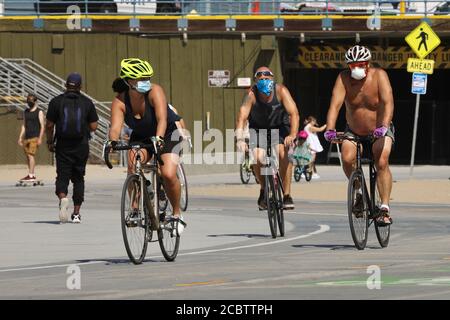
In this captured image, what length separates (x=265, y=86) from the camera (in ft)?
56.6

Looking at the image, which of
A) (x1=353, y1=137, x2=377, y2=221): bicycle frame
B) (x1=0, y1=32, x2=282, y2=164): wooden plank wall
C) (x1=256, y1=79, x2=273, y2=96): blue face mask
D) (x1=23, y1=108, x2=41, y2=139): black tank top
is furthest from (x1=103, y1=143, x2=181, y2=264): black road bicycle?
(x1=0, y1=32, x2=282, y2=164): wooden plank wall

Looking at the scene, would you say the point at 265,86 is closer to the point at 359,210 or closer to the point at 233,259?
the point at 359,210

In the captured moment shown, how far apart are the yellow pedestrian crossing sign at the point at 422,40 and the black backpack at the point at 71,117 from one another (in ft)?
41.3

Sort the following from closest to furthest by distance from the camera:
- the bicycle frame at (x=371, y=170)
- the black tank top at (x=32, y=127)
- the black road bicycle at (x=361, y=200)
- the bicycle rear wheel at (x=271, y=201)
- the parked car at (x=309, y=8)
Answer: the black road bicycle at (x=361, y=200), the bicycle frame at (x=371, y=170), the bicycle rear wheel at (x=271, y=201), the black tank top at (x=32, y=127), the parked car at (x=309, y=8)

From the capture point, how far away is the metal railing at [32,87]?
37250 millimetres

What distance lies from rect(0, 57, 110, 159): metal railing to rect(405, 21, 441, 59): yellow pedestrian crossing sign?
374 inches

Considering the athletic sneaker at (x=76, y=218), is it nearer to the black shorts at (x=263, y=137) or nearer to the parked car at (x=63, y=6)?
the black shorts at (x=263, y=137)

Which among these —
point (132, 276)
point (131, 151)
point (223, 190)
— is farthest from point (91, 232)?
point (223, 190)

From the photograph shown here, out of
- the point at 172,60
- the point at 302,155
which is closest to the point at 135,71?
the point at 302,155

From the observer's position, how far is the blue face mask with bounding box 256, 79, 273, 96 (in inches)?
678

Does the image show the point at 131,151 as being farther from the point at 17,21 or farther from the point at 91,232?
the point at 17,21

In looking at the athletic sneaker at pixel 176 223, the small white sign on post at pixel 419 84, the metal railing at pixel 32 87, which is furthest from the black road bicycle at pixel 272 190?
the metal railing at pixel 32 87

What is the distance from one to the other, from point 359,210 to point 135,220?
2.69m

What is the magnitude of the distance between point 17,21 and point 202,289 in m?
28.4
